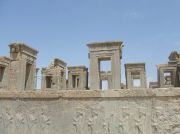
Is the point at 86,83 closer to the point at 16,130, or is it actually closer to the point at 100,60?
the point at 100,60

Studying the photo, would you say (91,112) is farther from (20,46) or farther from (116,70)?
(20,46)

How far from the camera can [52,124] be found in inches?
305

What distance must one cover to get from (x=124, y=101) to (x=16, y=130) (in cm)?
337

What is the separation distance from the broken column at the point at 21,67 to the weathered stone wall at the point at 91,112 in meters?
4.88

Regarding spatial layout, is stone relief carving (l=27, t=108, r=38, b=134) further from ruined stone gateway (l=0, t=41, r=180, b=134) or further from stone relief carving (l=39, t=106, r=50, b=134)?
stone relief carving (l=39, t=106, r=50, b=134)

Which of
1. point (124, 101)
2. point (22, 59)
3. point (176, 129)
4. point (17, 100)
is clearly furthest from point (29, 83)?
point (176, 129)

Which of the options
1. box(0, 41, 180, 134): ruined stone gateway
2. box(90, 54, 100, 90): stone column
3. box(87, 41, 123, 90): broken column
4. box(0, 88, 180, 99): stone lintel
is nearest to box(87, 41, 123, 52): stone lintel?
box(87, 41, 123, 90): broken column

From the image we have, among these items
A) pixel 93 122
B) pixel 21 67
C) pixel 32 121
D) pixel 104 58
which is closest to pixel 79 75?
pixel 104 58

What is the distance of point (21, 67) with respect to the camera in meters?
13.3

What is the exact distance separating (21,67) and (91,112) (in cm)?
684

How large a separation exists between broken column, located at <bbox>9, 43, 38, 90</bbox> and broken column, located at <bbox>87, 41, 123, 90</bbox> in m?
3.26

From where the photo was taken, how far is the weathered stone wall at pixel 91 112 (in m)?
7.11

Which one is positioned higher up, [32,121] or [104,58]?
[104,58]

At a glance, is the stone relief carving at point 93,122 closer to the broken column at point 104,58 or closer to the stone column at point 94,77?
the broken column at point 104,58
